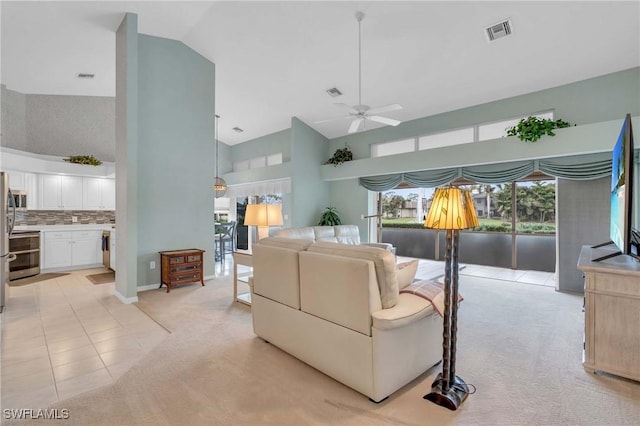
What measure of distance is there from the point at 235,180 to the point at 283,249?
7495mm

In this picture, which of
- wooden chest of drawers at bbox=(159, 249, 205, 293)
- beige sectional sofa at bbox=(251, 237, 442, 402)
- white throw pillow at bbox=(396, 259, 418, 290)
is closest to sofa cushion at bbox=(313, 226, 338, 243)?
wooden chest of drawers at bbox=(159, 249, 205, 293)

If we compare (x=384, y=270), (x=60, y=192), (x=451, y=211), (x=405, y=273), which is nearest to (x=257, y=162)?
(x=60, y=192)

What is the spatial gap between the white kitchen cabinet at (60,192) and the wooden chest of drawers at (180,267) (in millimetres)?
3380

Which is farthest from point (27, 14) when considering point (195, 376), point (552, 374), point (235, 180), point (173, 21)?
point (552, 374)

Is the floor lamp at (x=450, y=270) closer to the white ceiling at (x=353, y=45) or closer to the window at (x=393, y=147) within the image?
the white ceiling at (x=353, y=45)

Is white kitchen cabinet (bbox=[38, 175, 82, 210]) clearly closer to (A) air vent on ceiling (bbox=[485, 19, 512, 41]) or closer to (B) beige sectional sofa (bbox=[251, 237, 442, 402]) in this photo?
(B) beige sectional sofa (bbox=[251, 237, 442, 402])

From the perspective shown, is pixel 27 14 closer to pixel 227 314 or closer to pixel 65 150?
pixel 65 150

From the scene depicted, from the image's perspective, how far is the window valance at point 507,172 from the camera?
15.2ft

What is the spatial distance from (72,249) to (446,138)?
8.15 meters

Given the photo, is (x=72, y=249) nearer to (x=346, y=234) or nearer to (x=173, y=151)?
(x=173, y=151)

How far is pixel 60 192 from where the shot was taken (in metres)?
6.60

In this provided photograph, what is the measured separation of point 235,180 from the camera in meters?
9.74

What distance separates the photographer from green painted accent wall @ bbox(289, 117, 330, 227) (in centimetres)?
765

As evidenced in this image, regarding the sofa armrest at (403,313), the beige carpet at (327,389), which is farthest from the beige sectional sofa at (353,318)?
the beige carpet at (327,389)
